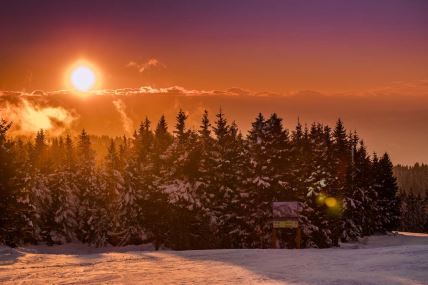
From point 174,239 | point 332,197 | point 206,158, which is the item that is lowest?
point 174,239

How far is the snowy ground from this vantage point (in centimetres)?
1500

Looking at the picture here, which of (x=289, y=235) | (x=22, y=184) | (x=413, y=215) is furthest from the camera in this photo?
(x=413, y=215)

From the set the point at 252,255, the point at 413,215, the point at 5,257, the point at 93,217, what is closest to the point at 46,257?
the point at 5,257

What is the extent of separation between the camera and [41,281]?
15.4 meters

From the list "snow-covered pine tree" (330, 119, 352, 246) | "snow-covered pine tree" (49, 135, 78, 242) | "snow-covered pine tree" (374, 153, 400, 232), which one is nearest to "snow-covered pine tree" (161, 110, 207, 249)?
"snow-covered pine tree" (330, 119, 352, 246)

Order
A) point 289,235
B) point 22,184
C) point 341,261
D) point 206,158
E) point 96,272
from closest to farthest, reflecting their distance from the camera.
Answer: point 96,272
point 341,261
point 22,184
point 289,235
point 206,158

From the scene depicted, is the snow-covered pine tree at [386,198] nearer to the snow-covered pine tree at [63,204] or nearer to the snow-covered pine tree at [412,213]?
the snow-covered pine tree at [412,213]

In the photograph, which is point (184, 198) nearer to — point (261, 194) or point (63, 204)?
point (261, 194)

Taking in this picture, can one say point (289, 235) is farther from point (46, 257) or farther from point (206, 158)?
point (46, 257)

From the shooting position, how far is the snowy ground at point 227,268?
15.0 metres

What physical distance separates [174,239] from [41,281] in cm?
3121

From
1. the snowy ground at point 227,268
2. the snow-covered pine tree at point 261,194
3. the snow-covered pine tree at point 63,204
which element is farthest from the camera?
the snow-covered pine tree at point 63,204

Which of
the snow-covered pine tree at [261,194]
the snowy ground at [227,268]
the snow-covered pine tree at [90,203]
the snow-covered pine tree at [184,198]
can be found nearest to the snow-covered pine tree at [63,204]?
the snow-covered pine tree at [90,203]

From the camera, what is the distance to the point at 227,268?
17500 millimetres
